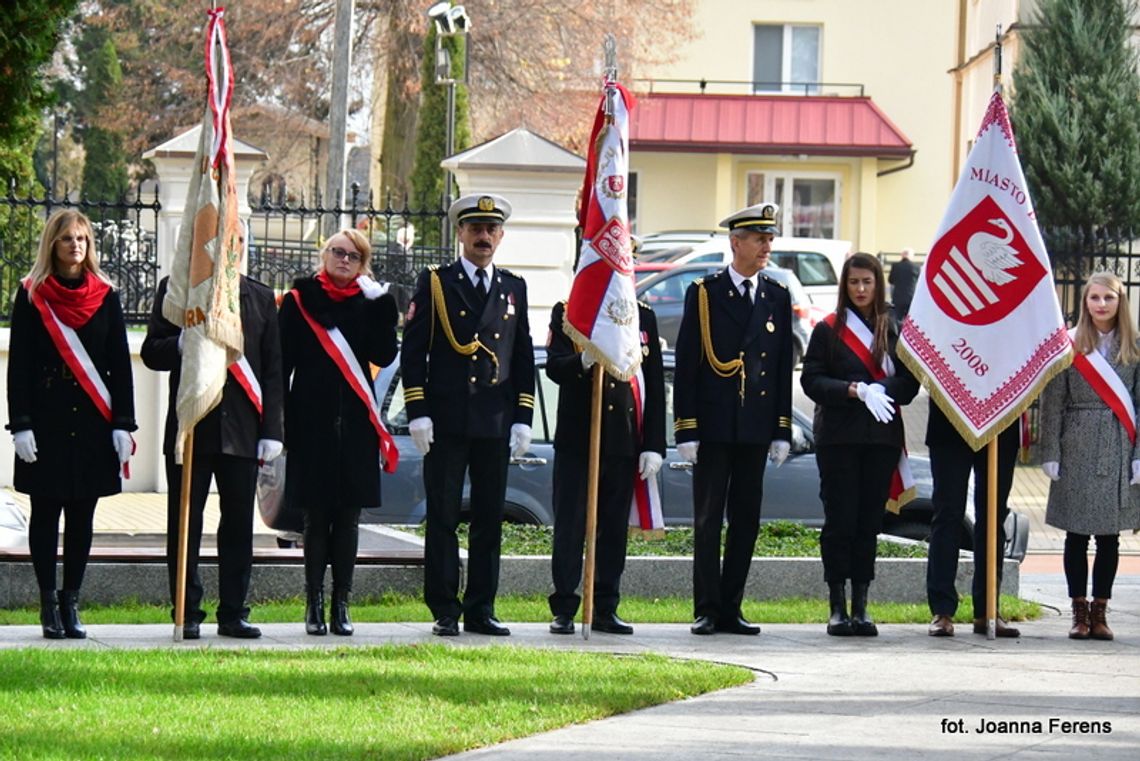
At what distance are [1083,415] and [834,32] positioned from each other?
1395 inches

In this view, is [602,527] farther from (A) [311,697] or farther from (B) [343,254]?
(A) [311,697]

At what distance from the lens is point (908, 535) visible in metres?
13.6

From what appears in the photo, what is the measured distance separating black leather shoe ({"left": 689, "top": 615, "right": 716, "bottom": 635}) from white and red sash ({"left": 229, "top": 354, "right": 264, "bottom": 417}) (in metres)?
2.50

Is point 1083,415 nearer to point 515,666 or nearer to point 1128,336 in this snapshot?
point 1128,336

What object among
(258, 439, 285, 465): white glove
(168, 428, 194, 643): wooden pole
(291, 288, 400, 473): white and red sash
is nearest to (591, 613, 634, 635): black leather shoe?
(291, 288, 400, 473): white and red sash

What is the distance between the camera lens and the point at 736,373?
10297 mm

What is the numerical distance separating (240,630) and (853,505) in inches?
126

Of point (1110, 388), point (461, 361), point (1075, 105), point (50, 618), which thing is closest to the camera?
point (50, 618)

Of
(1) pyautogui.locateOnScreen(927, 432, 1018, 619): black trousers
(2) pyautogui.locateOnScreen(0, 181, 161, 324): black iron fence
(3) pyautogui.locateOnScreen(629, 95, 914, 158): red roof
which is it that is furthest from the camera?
(3) pyautogui.locateOnScreen(629, 95, 914, 158): red roof

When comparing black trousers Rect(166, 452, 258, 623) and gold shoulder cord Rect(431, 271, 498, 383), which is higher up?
gold shoulder cord Rect(431, 271, 498, 383)

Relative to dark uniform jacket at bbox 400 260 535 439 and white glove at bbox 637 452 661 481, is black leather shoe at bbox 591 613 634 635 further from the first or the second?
dark uniform jacket at bbox 400 260 535 439

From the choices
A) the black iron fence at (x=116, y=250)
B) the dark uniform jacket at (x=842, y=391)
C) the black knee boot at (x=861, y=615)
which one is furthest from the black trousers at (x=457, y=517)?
the black iron fence at (x=116, y=250)

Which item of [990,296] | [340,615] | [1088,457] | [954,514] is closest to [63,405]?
[340,615]

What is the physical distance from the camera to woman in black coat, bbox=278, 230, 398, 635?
9805 mm
